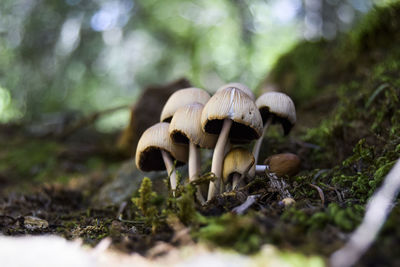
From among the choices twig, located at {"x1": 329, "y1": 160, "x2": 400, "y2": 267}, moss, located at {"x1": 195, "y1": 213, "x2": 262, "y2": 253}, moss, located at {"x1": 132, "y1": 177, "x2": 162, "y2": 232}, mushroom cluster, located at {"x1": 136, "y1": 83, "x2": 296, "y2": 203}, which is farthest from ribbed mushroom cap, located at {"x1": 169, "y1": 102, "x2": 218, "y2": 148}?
twig, located at {"x1": 329, "y1": 160, "x2": 400, "y2": 267}

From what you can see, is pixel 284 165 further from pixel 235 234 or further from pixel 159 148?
pixel 235 234

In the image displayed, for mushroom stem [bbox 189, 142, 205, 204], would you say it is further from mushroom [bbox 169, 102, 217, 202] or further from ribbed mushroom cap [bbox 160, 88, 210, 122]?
ribbed mushroom cap [bbox 160, 88, 210, 122]

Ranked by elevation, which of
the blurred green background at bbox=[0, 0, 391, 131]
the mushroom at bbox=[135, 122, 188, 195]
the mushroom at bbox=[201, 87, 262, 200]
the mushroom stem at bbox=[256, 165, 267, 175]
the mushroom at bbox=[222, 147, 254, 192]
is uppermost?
the blurred green background at bbox=[0, 0, 391, 131]

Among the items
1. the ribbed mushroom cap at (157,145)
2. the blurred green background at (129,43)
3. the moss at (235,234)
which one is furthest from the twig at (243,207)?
the blurred green background at (129,43)

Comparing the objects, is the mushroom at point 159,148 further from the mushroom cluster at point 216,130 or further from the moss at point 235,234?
the moss at point 235,234

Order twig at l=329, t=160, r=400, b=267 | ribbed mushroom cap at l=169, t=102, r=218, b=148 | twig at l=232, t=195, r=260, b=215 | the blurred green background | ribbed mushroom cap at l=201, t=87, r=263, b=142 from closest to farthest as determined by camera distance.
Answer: twig at l=329, t=160, r=400, b=267 < twig at l=232, t=195, r=260, b=215 < ribbed mushroom cap at l=201, t=87, r=263, b=142 < ribbed mushroom cap at l=169, t=102, r=218, b=148 < the blurred green background

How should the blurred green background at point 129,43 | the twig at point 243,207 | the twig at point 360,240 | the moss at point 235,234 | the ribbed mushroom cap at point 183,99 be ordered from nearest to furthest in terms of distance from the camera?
1. the twig at point 360,240
2. the moss at point 235,234
3. the twig at point 243,207
4. the ribbed mushroom cap at point 183,99
5. the blurred green background at point 129,43
